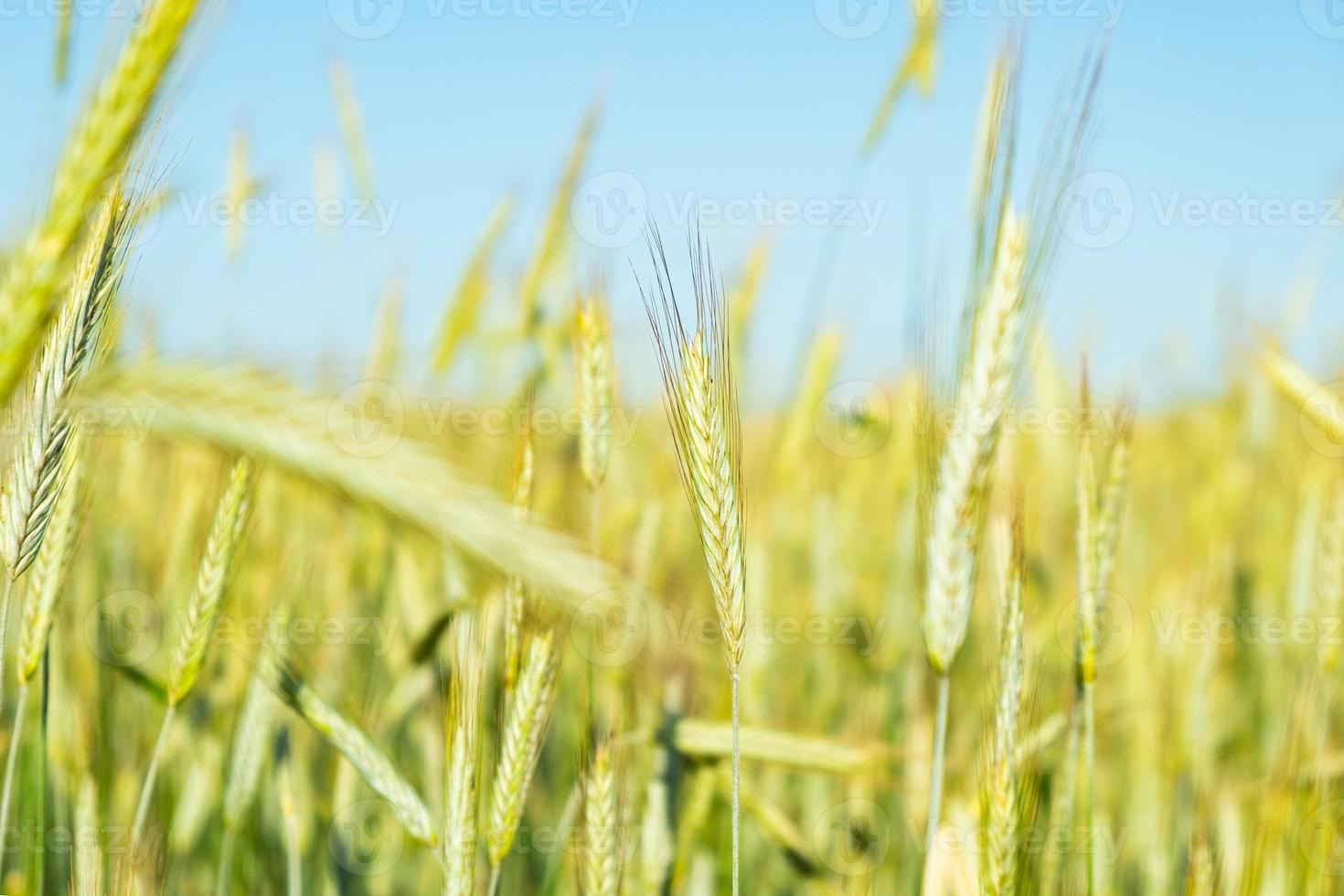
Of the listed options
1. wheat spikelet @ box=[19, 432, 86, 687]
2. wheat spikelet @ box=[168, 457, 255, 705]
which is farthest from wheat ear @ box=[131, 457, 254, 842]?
wheat spikelet @ box=[19, 432, 86, 687]

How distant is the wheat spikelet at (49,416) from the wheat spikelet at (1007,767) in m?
0.75

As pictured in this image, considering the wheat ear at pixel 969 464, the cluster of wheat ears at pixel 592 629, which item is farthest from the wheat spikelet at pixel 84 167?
the wheat ear at pixel 969 464

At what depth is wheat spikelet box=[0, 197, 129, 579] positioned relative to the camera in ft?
2.14

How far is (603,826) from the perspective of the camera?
82 cm

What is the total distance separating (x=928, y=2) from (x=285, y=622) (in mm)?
1452

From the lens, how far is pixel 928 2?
5.42 feet

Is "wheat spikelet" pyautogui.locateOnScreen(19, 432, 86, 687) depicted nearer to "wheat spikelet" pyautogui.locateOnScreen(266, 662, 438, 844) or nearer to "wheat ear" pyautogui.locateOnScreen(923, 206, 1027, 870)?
"wheat spikelet" pyautogui.locateOnScreen(266, 662, 438, 844)

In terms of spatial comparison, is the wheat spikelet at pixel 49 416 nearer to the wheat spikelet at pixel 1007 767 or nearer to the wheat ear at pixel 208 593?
the wheat ear at pixel 208 593

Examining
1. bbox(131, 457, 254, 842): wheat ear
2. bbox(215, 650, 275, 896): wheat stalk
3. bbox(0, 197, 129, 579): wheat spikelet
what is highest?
bbox(0, 197, 129, 579): wheat spikelet

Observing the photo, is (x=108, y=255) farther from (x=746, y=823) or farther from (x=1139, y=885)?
(x=1139, y=885)

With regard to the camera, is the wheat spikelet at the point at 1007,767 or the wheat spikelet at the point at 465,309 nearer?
the wheat spikelet at the point at 1007,767

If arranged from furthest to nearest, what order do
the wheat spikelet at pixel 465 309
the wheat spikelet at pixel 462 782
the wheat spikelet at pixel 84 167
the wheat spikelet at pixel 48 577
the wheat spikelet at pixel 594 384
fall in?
the wheat spikelet at pixel 465 309 → the wheat spikelet at pixel 594 384 → the wheat spikelet at pixel 48 577 → the wheat spikelet at pixel 462 782 → the wheat spikelet at pixel 84 167

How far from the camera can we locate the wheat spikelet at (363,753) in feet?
2.79

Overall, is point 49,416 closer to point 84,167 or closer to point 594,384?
point 84,167
